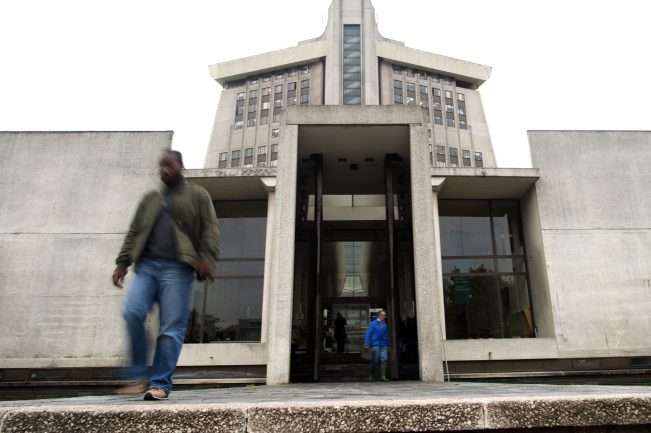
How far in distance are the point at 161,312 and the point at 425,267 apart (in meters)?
7.11

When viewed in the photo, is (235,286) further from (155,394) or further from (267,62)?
(267,62)

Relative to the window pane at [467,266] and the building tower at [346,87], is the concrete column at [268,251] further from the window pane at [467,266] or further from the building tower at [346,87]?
the building tower at [346,87]

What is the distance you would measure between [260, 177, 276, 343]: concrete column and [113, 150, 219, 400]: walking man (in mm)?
11163

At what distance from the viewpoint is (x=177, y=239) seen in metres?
3.44

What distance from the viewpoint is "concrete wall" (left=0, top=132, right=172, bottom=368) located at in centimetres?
1379

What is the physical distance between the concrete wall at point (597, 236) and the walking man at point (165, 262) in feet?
44.7

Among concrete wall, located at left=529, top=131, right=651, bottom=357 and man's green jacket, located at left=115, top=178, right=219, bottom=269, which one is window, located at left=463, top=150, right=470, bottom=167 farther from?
man's green jacket, located at left=115, top=178, right=219, bottom=269

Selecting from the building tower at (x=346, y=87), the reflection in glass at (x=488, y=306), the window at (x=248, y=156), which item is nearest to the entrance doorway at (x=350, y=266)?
the reflection in glass at (x=488, y=306)

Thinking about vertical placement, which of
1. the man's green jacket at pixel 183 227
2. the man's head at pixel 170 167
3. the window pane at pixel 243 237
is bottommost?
the man's green jacket at pixel 183 227

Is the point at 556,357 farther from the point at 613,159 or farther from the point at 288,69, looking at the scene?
the point at 288,69

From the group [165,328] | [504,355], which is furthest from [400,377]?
[165,328]

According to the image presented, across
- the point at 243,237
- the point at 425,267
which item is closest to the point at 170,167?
the point at 425,267

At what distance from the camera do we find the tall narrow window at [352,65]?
49.7 m

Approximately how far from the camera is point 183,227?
11.6 ft
